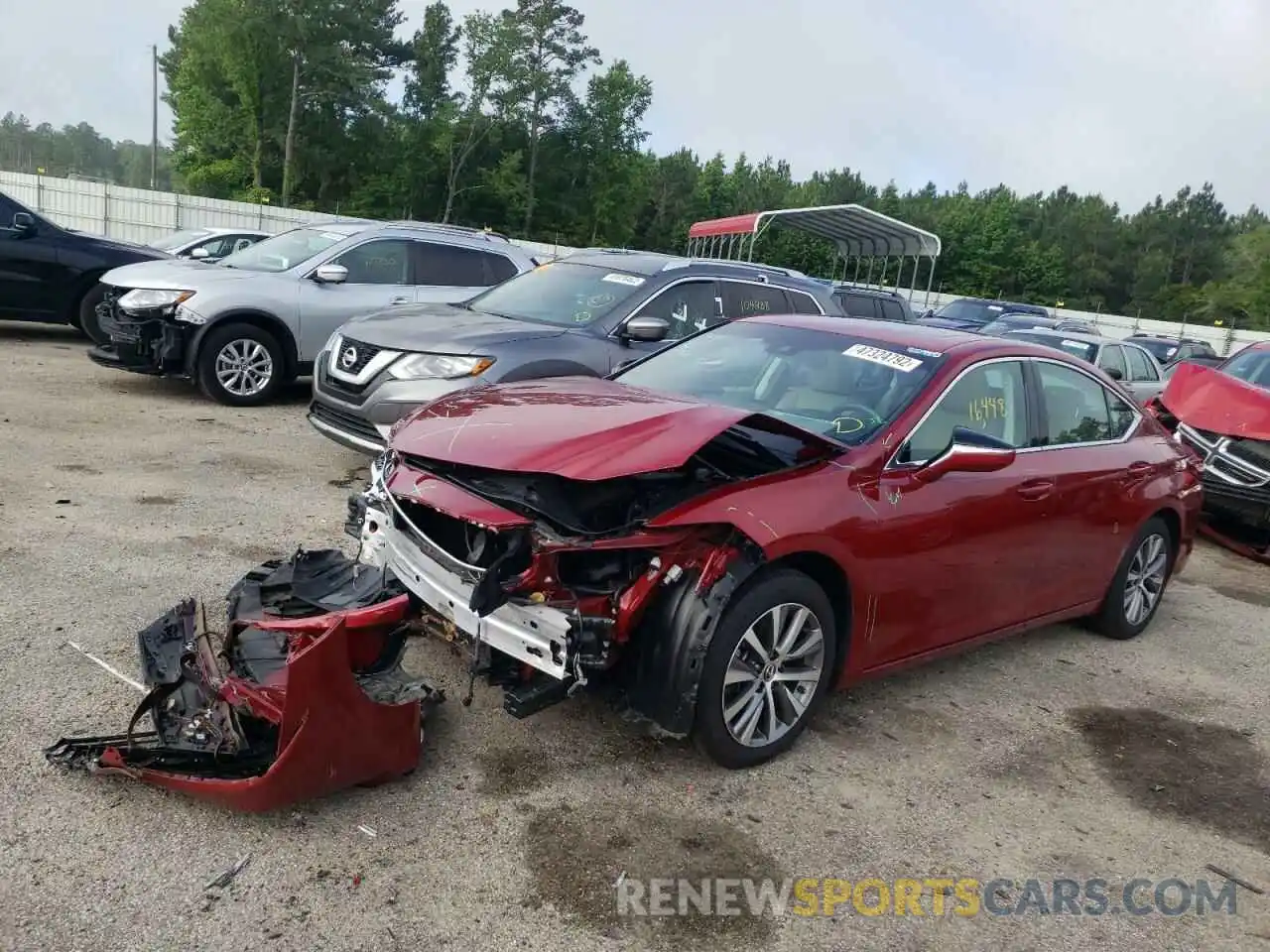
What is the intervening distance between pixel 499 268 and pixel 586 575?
7475 millimetres

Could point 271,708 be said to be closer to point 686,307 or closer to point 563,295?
point 563,295

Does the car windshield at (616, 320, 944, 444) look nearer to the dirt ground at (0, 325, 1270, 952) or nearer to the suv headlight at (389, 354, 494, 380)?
the dirt ground at (0, 325, 1270, 952)

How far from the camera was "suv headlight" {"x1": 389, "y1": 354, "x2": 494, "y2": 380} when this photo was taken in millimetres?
6418

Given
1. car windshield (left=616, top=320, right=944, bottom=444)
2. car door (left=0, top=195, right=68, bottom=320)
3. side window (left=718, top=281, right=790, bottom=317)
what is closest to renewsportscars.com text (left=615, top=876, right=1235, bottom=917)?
car windshield (left=616, top=320, right=944, bottom=444)

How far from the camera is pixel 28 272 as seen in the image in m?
10.7

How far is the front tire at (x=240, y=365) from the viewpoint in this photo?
873 centimetres

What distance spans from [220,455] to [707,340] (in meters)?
3.97

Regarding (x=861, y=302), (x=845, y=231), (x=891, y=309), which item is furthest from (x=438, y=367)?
(x=845, y=231)

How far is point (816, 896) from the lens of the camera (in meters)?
3.02

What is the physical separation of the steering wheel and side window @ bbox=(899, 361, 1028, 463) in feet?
0.63

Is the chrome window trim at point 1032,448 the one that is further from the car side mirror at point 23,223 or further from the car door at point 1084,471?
the car side mirror at point 23,223

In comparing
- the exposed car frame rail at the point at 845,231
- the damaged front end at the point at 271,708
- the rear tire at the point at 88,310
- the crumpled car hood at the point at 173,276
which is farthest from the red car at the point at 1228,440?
the exposed car frame rail at the point at 845,231

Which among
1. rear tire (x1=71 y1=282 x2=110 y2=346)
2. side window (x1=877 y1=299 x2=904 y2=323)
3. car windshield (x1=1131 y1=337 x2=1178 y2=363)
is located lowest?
rear tire (x1=71 y1=282 x2=110 y2=346)

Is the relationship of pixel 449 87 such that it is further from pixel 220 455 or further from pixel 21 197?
pixel 220 455
